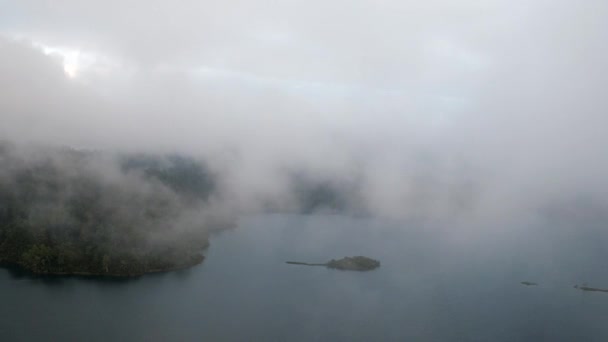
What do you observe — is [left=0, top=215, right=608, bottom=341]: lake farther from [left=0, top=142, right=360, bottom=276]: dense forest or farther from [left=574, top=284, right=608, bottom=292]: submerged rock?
[left=0, top=142, right=360, bottom=276]: dense forest

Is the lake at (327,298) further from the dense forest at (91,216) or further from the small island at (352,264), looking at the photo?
the dense forest at (91,216)

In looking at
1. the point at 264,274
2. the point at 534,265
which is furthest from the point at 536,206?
the point at 264,274

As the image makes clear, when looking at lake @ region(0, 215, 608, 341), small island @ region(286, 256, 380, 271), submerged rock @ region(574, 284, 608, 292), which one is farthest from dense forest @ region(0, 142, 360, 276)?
submerged rock @ region(574, 284, 608, 292)

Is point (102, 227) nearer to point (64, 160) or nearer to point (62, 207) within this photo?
point (62, 207)

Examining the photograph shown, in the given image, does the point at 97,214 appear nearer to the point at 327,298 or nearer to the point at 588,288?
the point at 327,298

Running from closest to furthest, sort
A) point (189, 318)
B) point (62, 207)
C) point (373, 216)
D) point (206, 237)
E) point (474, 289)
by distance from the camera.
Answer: point (189, 318)
point (474, 289)
point (62, 207)
point (206, 237)
point (373, 216)

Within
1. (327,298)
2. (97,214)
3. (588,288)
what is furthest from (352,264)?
(97,214)

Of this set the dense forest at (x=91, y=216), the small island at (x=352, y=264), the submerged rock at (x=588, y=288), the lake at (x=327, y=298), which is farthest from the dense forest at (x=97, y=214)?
the submerged rock at (x=588, y=288)
